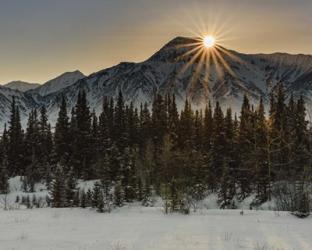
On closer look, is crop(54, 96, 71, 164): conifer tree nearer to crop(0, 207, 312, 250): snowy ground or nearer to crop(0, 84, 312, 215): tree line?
crop(0, 84, 312, 215): tree line

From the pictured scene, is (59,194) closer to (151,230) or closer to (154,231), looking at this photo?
(151,230)

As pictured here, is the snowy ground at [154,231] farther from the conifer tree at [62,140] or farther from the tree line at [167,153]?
the conifer tree at [62,140]

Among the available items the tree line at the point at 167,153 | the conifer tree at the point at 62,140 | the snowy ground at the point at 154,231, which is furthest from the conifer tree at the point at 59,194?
the conifer tree at the point at 62,140

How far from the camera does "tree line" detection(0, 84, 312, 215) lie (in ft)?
143

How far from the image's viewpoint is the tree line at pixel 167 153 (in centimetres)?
4350

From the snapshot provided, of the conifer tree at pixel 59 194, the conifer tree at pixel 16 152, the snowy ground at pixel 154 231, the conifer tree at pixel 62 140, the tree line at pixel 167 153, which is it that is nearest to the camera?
the snowy ground at pixel 154 231

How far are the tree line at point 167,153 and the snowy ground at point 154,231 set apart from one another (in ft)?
36.1

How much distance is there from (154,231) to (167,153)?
39583 millimetres

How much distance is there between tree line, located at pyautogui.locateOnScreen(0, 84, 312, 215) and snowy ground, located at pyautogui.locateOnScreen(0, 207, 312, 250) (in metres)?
11.0

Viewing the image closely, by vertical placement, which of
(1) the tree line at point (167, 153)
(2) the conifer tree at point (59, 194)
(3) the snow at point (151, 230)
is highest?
(1) the tree line at point (167, 153)

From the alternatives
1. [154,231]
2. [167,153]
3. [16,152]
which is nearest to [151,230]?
[154,231]

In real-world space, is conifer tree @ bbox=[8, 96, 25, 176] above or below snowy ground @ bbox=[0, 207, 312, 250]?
above

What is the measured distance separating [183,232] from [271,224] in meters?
3.56

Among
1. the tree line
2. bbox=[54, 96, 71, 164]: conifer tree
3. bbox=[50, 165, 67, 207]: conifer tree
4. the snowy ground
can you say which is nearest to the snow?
the snowy ground
